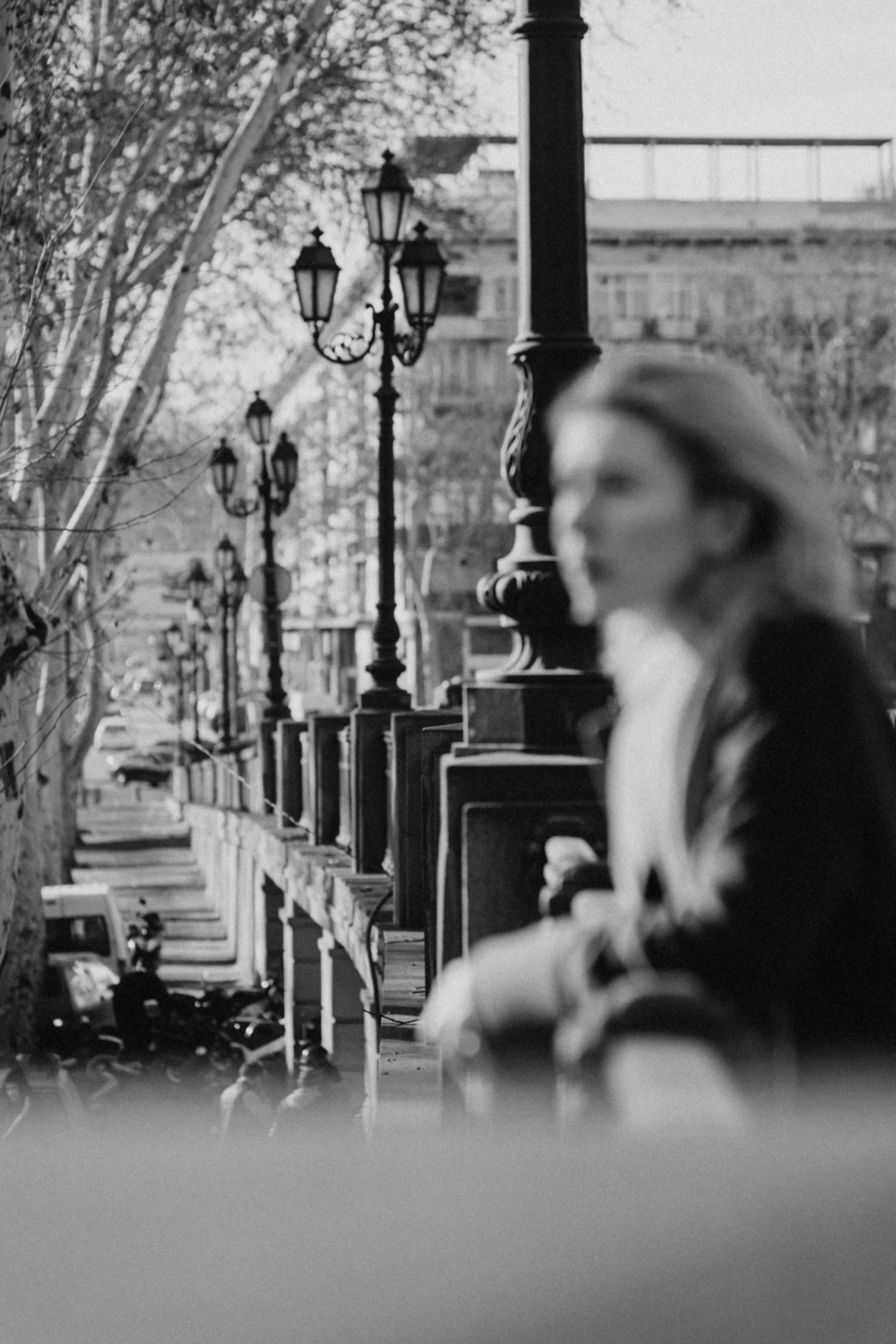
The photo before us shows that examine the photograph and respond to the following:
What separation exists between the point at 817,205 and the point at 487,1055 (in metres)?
76.6

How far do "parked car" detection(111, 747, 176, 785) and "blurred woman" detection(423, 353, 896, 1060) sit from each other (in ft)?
316

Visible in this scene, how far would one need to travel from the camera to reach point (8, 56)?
13.7 metres

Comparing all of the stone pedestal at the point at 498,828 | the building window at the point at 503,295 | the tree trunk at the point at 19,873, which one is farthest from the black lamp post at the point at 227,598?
the building window at the point at 503,295

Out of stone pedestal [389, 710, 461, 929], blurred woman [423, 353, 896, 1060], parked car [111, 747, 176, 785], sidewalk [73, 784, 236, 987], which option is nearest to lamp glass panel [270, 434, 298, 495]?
sidewalk [73, 784, 236, 987]

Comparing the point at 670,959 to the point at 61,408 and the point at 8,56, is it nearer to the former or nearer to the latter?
the point at 8,56

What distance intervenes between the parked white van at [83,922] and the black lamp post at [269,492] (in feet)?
12.3

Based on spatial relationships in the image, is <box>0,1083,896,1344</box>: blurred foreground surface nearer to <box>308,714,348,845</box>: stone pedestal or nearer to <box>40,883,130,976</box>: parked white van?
<box>308,714,348,845</box>: stone pedestal

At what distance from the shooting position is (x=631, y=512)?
267 cm

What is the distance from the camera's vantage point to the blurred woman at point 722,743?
2492mm

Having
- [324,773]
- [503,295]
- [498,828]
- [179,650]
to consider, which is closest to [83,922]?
[324,773]

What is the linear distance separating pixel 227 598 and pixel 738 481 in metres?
39.0

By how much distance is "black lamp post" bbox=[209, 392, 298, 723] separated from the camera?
1089 inches

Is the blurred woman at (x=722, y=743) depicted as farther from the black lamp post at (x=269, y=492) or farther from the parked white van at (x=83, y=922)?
the parked white van at (x=83, y=922)

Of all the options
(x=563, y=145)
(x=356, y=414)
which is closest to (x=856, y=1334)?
(x=563, y=145)
